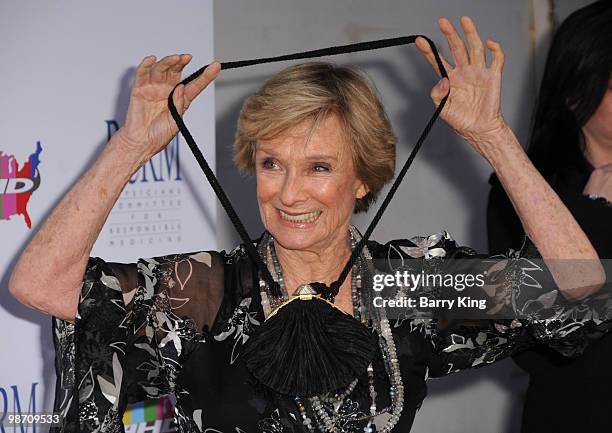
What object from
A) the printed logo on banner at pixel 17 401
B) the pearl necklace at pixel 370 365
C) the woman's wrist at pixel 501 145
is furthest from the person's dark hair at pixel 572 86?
the printed logo on banner at pixel 17 401

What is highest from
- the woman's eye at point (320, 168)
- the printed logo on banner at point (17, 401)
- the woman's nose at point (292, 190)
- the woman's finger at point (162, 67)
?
the woman's finger at point (162, 67)

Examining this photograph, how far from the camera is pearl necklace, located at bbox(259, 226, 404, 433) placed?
1628mm

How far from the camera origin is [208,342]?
1.67 m

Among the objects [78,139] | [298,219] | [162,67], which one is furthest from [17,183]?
[298,219]

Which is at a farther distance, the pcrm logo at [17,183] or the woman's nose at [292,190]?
the pcrm logo at [17,183]

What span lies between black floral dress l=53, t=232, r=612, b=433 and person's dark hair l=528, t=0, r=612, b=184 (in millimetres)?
609

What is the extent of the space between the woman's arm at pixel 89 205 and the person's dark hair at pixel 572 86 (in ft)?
3.34

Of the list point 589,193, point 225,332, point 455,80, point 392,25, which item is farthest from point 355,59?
point 225,332

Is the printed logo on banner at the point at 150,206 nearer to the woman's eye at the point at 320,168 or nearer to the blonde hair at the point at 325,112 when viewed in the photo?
the blonde hair at the point at 325,112

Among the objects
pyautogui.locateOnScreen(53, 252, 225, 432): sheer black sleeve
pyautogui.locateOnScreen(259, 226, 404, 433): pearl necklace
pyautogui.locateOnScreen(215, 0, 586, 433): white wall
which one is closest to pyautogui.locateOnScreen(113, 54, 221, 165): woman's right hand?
pyautogui.locateOnScreen(53, 252, 225, 432): sheer black sleeve

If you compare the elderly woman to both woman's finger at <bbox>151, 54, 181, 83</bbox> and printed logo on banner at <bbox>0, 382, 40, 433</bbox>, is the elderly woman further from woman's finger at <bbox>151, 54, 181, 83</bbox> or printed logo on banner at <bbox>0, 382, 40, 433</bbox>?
printed logo on banner at <bbox>0, 382, 40, 433</bbox>

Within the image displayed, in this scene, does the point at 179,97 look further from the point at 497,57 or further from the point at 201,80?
the point at 497,57

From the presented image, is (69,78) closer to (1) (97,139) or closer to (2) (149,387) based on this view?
(1) (97,139)

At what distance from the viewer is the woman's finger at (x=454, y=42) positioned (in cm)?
160
